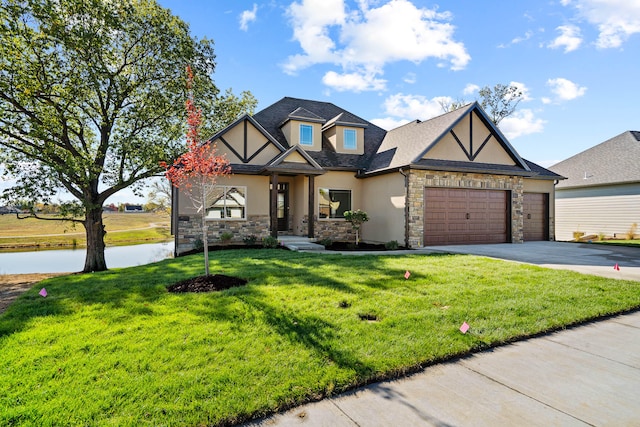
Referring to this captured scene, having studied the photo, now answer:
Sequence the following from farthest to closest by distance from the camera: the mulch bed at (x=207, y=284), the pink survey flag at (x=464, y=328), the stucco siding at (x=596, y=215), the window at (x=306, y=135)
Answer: the stucco siding at (x=596, y=215)
the window at (x=306, y=135)
the mulch bed at (x=207, y=284)
the pink survey flag at (x=464, y=328)

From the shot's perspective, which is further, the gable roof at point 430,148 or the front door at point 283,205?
the front door at point 283,205

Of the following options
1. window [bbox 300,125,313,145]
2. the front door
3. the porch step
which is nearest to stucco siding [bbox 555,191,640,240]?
window [bbox 300,125,313,145]

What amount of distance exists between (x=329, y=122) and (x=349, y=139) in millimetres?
1385

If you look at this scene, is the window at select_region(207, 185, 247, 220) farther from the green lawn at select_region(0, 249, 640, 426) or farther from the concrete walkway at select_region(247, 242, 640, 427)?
the concrete walkway at select_region(247, 242, 640, 427)

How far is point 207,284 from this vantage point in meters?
5.99

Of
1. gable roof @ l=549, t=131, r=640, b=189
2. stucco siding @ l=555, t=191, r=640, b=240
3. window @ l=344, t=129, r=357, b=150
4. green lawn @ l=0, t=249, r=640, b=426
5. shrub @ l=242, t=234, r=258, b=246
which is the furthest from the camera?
gable roof @ l=549, t=131, r=640, b=189

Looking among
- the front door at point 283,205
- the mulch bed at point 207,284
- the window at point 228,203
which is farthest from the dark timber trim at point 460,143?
the mulch bed at point 207,284

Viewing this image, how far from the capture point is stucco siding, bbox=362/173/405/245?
1327cm

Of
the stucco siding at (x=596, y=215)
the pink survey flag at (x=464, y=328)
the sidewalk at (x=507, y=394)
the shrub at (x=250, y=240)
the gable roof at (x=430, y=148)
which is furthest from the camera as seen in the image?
the stucco siding at (x=596, y=215)

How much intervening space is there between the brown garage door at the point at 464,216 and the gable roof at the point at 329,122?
4016mm

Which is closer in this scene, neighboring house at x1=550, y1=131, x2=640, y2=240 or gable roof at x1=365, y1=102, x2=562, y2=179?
gable roof at x1=365, y1=102, x2=562, y2=179

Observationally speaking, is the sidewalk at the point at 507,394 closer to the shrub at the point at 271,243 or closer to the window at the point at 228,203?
the shrub at the point at 271,243

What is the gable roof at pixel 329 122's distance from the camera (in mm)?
15727

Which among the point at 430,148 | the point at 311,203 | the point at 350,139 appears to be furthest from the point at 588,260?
the point at 350,139
